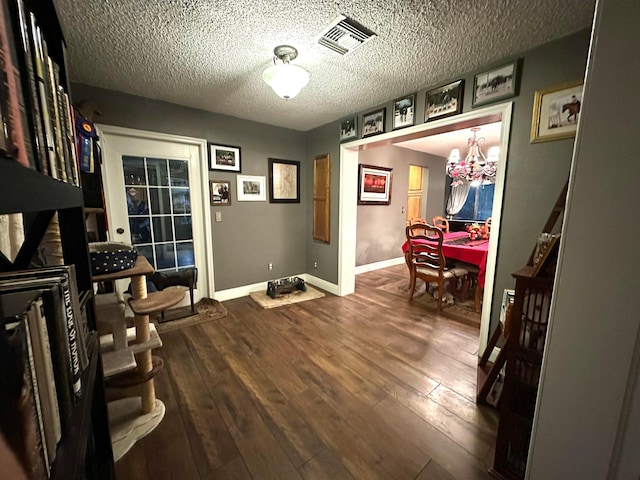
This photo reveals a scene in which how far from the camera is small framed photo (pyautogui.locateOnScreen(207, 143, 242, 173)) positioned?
2.89 m

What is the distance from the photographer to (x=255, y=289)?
3463 millimetres

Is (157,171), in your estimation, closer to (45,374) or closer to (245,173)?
(245,173)

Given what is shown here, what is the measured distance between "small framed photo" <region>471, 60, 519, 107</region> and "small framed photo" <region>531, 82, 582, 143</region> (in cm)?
18

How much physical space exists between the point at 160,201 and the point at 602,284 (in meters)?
3.23

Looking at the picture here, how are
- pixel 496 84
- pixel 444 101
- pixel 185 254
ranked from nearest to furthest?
pixel 496 84
pixel 444 101
pixel 185 254

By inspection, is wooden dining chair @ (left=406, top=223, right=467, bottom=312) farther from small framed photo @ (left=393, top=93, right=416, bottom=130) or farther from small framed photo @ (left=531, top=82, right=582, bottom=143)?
small framed photo @ (left=531, top=82, right=582, bottom=143)

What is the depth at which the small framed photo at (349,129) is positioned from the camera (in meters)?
2.88

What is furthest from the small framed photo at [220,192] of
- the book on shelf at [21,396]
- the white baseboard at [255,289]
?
the book on shelf at [21,396]

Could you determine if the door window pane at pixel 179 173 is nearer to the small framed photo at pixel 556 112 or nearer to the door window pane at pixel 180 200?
the door window pane at pixel 180 200

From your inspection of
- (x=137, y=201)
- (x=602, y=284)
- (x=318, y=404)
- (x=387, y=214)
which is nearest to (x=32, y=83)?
(x=602, y=284)

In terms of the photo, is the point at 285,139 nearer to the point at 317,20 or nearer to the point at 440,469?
the point at 317,20

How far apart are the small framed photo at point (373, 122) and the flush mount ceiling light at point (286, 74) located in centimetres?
115

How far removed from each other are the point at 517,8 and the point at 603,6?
920mm

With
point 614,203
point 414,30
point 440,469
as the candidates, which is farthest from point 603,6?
point 440,469
